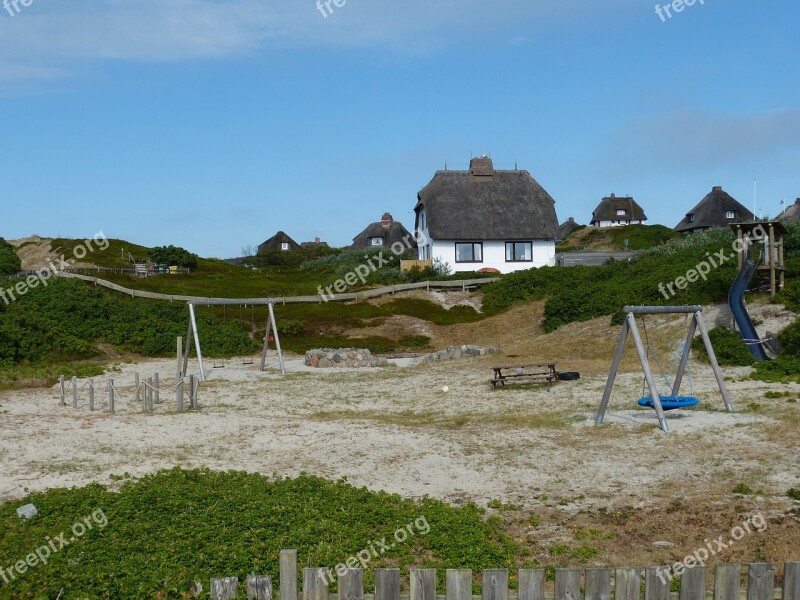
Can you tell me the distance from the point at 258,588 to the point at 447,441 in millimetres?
9912

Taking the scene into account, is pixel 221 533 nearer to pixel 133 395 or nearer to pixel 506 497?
pixel 506 497

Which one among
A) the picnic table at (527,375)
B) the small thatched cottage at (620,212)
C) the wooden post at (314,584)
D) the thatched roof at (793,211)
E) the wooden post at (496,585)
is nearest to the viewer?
the wooden post at (496,585)

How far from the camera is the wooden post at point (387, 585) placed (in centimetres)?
746

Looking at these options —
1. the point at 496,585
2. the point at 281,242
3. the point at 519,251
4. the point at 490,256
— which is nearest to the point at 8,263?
the point at 490,256

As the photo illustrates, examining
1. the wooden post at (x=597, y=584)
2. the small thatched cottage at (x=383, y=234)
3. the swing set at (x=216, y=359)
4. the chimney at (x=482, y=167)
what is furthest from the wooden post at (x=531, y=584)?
the small thatched cottage at (x=383, y=234)

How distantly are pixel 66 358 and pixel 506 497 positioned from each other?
30531 millimetres

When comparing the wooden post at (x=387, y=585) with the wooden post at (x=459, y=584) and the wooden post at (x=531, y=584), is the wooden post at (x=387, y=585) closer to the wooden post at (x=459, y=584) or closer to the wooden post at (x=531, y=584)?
the wooden post at (x=459, y=584)

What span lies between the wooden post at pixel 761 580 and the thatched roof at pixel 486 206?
2249 inches

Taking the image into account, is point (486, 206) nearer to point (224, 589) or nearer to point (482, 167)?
point (482, 167)

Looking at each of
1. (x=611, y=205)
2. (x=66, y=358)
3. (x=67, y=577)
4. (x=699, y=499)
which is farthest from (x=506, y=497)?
(x=611, y=205)

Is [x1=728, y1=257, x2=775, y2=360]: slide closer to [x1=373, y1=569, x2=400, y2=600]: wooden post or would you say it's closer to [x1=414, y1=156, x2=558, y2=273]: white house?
[x1=373, y1=569, x2=400, y2=600]: wooden post

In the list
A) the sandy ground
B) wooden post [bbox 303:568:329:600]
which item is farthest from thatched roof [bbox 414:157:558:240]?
wooden post [bbox 303:568:329:600]

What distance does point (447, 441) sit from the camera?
17578 mm

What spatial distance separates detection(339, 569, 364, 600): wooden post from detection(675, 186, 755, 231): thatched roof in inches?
3817
